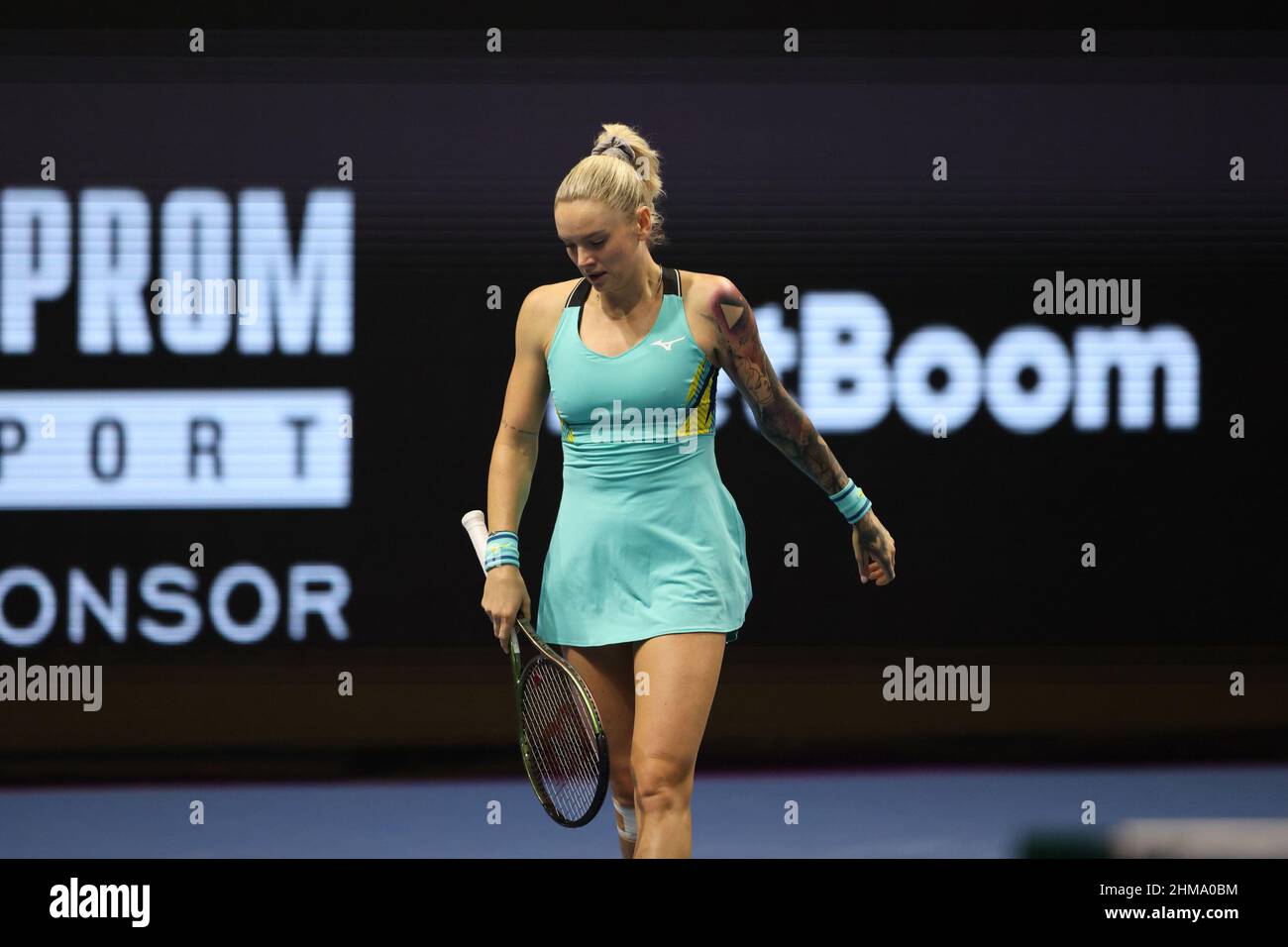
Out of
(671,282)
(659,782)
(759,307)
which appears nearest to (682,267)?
(759,307)

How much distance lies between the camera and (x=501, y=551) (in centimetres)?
324

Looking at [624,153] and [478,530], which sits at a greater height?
[624,153]

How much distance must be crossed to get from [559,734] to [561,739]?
1 centimetres

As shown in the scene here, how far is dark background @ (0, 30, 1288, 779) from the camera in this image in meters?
5.18

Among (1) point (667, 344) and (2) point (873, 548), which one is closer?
(1) point (667, 344)

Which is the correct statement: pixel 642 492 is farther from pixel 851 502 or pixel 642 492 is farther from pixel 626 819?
pixel 626 819

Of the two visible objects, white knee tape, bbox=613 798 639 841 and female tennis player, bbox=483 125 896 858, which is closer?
female tennis player, bbox=483 125 896 858

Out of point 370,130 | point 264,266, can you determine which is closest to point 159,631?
point 264,266

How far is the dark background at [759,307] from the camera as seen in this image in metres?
5.18

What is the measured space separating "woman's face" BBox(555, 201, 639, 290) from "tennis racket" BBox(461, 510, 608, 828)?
0.62m
